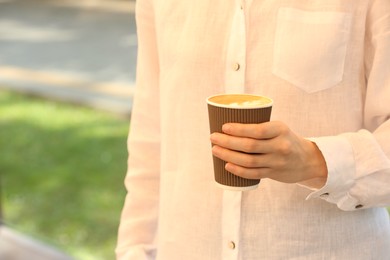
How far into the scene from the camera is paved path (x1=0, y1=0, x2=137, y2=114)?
5.54 meters

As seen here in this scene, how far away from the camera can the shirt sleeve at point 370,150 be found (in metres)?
1.09

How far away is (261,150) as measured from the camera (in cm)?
99

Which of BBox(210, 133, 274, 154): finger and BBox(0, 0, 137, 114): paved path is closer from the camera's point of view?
BBox(210, 133, 274, 154): finger

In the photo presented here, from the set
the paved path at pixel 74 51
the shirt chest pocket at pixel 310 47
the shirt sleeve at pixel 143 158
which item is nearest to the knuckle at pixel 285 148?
the shirt chest pocket at pixel 310 47

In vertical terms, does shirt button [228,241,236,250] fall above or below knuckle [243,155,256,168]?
below

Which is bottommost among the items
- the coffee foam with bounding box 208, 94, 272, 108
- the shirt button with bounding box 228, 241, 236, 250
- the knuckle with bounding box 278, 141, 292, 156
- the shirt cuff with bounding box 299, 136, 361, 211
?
the shirt button with bounding box 228, 241, 236, 250

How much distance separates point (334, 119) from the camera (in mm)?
1184

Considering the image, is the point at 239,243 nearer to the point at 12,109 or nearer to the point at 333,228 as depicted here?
the point at 333,228

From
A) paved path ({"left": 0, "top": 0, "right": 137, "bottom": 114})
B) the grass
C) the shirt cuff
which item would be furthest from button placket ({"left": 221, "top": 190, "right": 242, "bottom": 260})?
paved path ({"left": 0, "top": 0, "right": 137, "bottom": 114})

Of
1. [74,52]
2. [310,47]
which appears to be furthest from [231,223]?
[74,52]

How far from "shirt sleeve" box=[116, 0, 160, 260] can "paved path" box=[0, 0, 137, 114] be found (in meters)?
3.52

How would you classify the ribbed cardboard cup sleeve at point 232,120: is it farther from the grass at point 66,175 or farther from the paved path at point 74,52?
the paved path at point 74,52

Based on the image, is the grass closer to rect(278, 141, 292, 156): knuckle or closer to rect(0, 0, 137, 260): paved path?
rect(0, 0, 137, 260): paved path

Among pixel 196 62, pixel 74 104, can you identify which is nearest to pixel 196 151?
pixel 196 62
